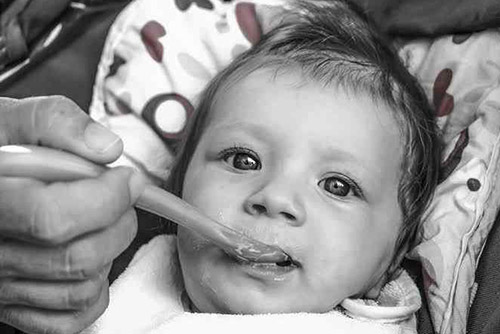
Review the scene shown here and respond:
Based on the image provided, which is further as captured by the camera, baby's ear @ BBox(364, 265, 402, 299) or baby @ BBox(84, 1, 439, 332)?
baby's ear @ BBox(364, 265, 402, 299)

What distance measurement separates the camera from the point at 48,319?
2.98 feet

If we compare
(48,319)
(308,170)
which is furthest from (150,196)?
(308,170)

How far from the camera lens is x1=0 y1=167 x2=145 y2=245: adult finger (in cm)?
78

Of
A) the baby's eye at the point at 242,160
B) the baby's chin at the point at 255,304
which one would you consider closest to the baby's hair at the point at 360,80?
the baby's eye at the point at 242,160

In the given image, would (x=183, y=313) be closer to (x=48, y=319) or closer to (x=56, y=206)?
(x=48, y=319)

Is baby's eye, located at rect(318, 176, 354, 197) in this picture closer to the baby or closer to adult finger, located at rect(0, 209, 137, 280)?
the baby

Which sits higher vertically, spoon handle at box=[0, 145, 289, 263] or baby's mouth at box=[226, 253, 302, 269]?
spoon handle at box=[0, 145, 289, 263]

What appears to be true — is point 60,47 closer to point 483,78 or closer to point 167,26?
point 167,26

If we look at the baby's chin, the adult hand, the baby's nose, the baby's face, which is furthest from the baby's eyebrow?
the adult hand

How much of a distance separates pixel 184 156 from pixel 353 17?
0.37 m

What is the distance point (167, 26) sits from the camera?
155cm

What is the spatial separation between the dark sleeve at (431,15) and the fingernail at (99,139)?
749 mm

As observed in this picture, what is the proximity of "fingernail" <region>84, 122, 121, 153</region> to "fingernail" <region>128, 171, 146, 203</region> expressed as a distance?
4 cm

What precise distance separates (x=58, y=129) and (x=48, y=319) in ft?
0.70
